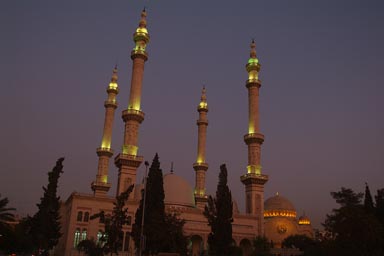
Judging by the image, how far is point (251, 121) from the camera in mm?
61969

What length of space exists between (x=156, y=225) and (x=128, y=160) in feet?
59.5

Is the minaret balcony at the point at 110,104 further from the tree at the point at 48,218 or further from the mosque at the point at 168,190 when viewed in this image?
the tree at the point at 48,218

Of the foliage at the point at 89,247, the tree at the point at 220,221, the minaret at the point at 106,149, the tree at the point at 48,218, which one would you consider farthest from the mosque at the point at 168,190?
the tree at the point at 220,221

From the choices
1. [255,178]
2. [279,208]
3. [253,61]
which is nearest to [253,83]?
[253,61]

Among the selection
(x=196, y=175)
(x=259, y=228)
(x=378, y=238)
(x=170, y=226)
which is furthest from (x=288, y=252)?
(x=170, y=226)

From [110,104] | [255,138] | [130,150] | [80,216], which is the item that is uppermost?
[110,104]

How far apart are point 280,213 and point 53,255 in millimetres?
47563

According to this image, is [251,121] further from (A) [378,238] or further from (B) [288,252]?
(A) [378,238]

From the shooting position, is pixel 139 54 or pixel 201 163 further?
pixel 201 163

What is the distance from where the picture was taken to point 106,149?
68125 mm

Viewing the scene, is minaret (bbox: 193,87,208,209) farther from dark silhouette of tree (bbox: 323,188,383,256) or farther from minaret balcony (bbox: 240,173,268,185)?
dark silhouette of tree (bbox: 323,188,383,256)

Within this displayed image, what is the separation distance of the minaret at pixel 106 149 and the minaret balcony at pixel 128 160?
589 inches

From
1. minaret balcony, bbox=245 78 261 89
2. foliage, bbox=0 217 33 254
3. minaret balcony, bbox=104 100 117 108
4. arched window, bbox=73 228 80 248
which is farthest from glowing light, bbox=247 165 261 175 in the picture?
foliage, bbox=0 217 33 254

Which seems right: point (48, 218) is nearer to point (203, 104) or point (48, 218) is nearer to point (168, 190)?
point (168, 190)
